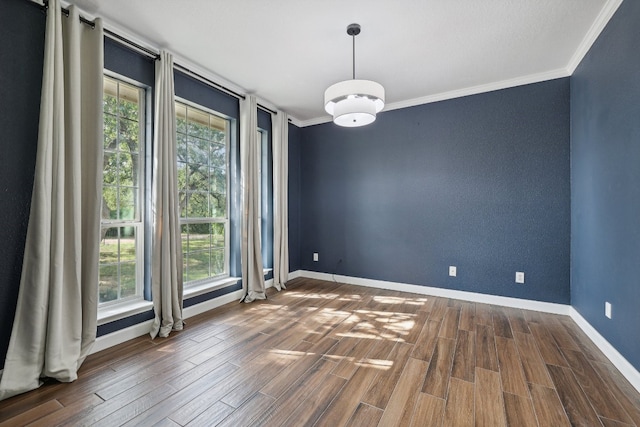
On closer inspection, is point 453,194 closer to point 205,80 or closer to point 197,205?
point 197,205

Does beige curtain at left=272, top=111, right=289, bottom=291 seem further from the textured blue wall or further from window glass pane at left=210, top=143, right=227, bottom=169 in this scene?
window glass pane at left=210, top=143, right=227, bottom=169

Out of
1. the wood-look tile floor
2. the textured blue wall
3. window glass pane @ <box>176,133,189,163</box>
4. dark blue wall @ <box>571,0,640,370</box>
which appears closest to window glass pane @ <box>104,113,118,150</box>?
window glass pane @ <box>176,133,189,163</box>

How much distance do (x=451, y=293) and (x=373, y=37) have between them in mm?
3231

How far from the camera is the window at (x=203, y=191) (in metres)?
3.21

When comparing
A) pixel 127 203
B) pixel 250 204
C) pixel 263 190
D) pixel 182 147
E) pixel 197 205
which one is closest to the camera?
pixel 127 203

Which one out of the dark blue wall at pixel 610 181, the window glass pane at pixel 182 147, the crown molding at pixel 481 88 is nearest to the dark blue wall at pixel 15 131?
the window glass pane at pixel 182 147

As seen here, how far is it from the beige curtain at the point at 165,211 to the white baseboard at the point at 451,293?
8.27ft

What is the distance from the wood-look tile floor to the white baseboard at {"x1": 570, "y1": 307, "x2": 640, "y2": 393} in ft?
0.19

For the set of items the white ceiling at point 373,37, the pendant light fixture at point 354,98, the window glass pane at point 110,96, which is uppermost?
the white ceiling at point 373,37

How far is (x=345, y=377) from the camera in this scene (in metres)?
→ 1.99

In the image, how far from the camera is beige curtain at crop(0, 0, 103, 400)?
187 centimetres

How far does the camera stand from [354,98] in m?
2.25

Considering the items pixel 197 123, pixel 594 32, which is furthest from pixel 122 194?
pixel 594 32

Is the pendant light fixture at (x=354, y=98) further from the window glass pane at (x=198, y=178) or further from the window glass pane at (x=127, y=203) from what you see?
the window glass pane at (x=127, y=203)
